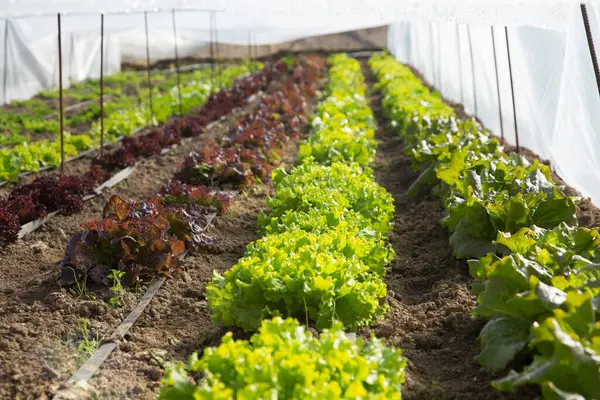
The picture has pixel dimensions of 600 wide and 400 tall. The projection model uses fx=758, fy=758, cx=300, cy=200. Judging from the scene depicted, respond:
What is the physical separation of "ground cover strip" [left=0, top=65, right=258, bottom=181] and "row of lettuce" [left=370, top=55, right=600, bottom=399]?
19.1 ft

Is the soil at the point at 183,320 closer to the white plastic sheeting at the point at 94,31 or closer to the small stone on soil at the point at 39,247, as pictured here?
the small stone on soil at the point at 39,247

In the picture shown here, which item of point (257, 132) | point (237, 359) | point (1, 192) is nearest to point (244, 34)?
point (257, 132)

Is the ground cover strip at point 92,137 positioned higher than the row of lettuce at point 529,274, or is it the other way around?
the row of lettuce at point 529,274

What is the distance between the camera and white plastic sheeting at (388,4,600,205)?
24.8 feet

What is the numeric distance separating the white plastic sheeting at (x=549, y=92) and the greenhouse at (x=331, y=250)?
0.04 m

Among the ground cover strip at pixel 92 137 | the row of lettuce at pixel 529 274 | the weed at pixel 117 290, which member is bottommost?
the ground cover strip at pixel 92 137

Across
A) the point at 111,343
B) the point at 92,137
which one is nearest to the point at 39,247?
the point at 111,343

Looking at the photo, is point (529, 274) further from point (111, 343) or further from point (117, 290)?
point (117, 290)

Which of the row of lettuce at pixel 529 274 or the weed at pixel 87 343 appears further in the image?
the weed at pixel 87 343

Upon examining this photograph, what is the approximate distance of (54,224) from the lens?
8070 mm

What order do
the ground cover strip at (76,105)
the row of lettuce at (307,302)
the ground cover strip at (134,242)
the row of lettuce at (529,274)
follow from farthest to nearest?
the ground cover strip at (76,105)
the ground cover strip at (134,242)
the row of lettuce at (529,274)
the row of lettuce at (307,302)

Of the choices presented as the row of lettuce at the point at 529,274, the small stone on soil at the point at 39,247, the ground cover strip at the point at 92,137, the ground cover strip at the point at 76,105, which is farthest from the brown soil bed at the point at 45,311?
the ground cover strip at the point at 76,105

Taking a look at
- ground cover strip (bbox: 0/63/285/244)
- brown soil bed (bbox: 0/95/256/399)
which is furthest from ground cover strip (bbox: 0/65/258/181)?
brown soil bed (bbox: 0/95/256/399)

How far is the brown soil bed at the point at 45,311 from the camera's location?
14.6ft
